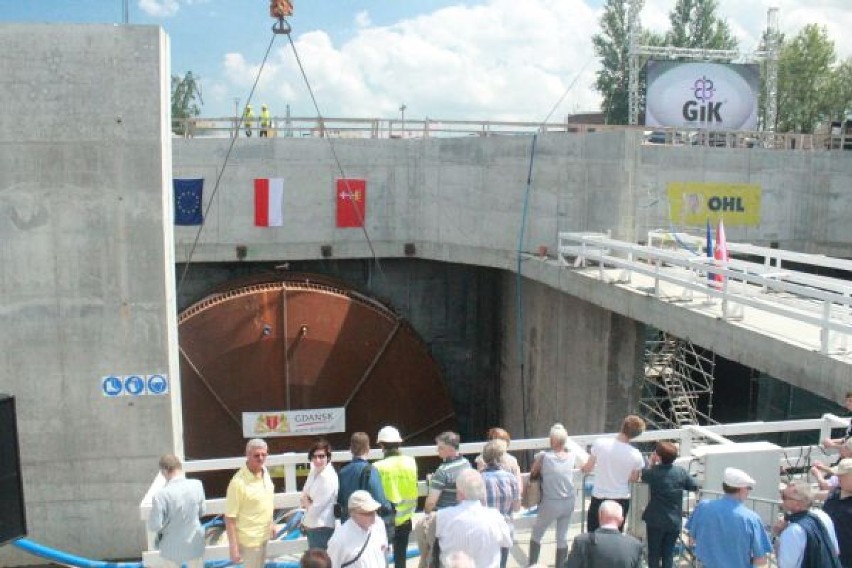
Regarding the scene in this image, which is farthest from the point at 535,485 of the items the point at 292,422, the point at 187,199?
the point at 187,199

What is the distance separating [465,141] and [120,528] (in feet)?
33.9

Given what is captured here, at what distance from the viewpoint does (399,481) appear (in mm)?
5914

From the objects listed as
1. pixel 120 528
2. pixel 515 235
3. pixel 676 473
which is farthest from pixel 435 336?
pixel 676 473

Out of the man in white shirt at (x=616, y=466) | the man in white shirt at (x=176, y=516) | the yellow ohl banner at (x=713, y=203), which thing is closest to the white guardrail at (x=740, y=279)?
the yellow ohl banner at (x=713, y=203)

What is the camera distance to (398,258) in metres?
18.4

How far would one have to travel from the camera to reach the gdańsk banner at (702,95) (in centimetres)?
2358

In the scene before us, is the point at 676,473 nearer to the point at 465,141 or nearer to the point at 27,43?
the point at 27,43

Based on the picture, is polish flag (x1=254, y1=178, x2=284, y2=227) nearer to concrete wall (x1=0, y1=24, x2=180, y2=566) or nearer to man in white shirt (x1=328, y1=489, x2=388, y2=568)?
concrete wall (x1=0, y1=24, x2=180, y2=566)

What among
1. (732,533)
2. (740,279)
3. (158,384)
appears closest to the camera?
(732,533)

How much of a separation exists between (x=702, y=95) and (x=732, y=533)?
843 inches

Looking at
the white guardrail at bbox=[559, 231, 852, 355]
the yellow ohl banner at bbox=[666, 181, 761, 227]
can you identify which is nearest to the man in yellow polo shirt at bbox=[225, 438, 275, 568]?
the white guardrail at bbox=[559, 231, 852, 355]

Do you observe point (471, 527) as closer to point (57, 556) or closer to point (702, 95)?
point (57, 556)

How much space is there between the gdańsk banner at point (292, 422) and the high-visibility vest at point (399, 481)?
7.55 m

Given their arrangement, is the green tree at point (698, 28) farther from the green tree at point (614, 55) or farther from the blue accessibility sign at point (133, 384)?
the blue accessibility sign at point (133, 384)
